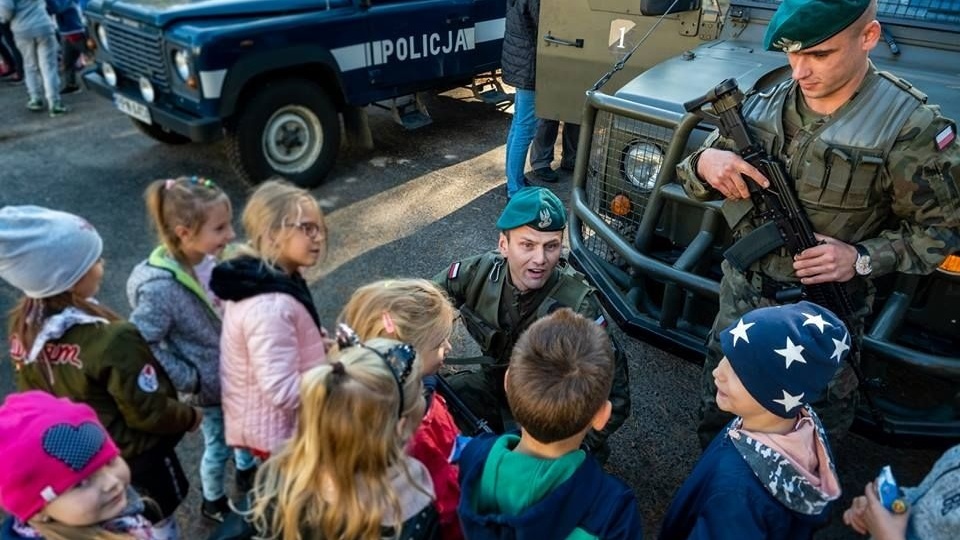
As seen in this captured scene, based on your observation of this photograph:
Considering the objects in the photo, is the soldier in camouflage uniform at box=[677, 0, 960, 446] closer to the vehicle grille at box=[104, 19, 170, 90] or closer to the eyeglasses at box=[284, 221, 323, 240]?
the eyeglasses at box=[284, 221, 323, 240]

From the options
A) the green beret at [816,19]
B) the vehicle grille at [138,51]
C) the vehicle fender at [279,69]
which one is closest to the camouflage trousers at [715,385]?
the green beret at [816,19]

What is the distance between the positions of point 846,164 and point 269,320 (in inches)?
69.7

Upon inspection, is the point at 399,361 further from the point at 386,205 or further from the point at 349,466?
the point at 386,205

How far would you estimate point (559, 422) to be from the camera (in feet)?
4.99

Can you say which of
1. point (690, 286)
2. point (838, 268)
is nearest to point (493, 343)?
point (690, 286)

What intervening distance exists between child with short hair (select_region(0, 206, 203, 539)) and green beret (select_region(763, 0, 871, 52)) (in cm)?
204

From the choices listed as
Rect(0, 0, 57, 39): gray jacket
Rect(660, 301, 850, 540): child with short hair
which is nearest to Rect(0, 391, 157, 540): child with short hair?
Rect(660, 301, 850, 540): child with short hair

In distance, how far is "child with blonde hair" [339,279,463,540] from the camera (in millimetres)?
1883

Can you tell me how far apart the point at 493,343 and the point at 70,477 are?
147 cm

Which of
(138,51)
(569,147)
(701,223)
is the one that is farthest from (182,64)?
(701,223)

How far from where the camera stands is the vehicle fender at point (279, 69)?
491cm

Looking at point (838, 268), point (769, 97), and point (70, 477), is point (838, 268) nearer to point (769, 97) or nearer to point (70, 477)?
point (769, 97)

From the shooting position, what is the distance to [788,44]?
205 cm

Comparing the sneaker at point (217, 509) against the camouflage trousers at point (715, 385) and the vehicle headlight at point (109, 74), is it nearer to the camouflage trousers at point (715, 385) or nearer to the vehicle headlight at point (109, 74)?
the camouflage trousers at point (715, 385)
